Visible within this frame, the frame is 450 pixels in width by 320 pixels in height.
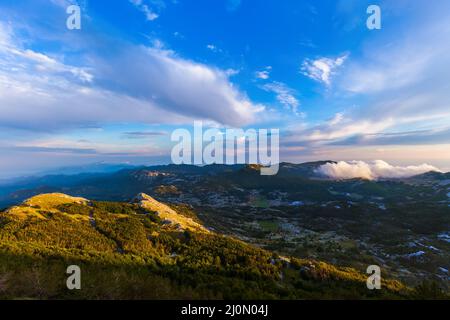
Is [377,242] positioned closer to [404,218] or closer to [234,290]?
[404,218]

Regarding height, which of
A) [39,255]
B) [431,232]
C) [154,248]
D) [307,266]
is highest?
[39,255]

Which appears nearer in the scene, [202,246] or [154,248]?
[154,248]

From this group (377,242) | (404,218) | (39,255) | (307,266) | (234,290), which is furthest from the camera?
(404,218)

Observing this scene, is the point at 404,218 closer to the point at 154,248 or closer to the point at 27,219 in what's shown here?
the point at 154,248
